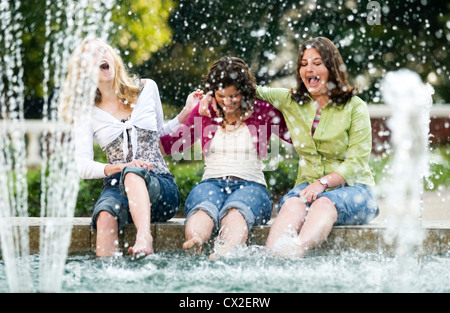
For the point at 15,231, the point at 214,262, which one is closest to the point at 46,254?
the point at 15,231

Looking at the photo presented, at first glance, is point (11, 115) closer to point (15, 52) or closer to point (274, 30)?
point (15, 52)

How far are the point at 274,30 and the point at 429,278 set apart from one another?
860 centimetres

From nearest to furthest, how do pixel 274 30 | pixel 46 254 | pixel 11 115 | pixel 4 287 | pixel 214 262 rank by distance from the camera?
pixel 4 287 < pixel 214 262 < pixel 46 254 < pixel 274 30 < pixel 11 115

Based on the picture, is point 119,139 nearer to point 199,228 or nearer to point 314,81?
point 199,228

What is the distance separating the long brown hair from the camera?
13.3 ft

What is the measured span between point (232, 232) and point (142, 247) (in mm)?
511

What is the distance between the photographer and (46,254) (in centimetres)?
394

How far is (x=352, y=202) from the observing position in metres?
3.89

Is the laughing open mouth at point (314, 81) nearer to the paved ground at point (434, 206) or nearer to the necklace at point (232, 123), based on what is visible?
the necklace at point (232, 123)

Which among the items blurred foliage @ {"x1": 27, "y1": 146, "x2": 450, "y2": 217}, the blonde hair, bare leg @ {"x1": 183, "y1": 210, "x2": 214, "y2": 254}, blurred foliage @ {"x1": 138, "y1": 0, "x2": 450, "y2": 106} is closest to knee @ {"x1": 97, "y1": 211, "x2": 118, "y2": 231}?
bare leg @ {"x1": 183, "y1": 210, "x2": 214, "y2": 254}

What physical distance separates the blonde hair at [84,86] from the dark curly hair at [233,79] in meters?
0.51

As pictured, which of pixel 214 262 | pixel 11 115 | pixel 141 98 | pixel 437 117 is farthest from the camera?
pixel 11 115

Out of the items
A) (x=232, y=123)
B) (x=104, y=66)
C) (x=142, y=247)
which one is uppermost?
(x=104, y=66)

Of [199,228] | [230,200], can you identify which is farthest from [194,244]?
[230,200]
